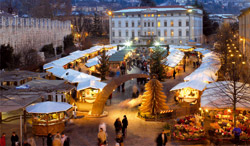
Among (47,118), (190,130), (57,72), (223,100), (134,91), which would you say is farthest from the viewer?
(57,72)

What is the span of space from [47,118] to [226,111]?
6892 millimetres

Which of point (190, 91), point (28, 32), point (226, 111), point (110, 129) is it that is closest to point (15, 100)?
point (110, 129)

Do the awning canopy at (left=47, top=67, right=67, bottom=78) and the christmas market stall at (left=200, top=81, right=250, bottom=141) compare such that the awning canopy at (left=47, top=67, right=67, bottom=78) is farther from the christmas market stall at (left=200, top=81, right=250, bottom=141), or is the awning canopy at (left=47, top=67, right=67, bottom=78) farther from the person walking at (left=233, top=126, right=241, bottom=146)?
the person walking at (left=233, top=126, right=241, bottom=146)

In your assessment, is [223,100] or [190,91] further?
[190,91]

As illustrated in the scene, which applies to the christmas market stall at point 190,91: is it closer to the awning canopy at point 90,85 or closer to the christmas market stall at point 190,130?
the awning canopy at point 90,85

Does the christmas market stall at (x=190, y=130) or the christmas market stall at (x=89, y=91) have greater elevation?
the christmas market stall at (x=89, y=91)

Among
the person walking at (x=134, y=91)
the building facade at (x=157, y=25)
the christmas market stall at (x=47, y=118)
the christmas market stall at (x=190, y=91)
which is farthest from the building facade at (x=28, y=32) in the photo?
the building facade at (x=157, y=25)

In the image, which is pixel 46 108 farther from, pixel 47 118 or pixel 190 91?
pixel 190 91

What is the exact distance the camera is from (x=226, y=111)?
14.4 m

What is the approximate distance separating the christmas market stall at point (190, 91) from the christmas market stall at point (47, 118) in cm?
702

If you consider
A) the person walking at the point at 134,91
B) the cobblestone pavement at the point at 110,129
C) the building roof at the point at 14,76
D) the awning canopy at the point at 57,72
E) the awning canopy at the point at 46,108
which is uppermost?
the building roof at the point at 14,76

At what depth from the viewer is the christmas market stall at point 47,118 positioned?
43.6ft

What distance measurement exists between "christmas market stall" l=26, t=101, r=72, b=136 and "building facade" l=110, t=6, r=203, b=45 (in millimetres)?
63374

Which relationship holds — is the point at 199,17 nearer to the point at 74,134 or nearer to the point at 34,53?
the point at 34,53
